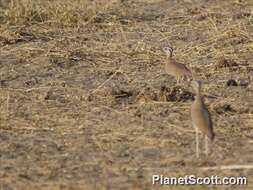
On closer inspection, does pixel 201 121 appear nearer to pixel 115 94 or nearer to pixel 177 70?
pixel 115 94

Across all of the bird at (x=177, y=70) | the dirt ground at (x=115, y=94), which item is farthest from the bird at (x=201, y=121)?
the bird at (x=177, y=70)

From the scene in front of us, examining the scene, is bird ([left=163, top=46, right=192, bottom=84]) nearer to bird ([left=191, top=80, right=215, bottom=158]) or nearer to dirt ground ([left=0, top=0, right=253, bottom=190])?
dirt ground ([left=0, top=0, right=253, bottom=190])

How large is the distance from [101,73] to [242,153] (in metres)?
3.90

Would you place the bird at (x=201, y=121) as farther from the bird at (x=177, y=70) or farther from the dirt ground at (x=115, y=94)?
the bird at (x=177, y=70)

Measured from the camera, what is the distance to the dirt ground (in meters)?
6.91

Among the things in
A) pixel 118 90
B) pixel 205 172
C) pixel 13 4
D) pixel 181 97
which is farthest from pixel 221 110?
pixel 13 4

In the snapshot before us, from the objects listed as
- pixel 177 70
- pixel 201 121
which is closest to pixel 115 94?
pixel 177 70

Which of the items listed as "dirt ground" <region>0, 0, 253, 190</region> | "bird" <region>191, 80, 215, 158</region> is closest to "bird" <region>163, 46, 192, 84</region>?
"dirt ground" <region>0, 0, 253, 190</region>

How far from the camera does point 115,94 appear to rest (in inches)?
371

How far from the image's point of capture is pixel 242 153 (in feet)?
23.7

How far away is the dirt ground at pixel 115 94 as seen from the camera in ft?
22.7

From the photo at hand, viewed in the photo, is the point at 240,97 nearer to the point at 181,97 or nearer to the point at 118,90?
the point at 181,97

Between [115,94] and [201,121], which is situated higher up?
[201,121]

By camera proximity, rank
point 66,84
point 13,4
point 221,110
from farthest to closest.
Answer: point 13,4, point 66,84, point 221,110
